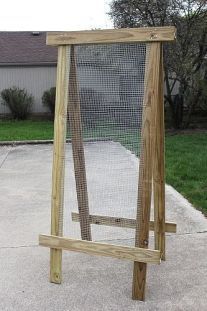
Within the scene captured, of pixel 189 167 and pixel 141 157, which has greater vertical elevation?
pixel 141 157

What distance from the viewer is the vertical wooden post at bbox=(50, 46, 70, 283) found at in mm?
3799

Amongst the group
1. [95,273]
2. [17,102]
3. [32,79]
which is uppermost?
[32,79]

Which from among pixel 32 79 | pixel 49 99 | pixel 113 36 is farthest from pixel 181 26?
pixel 113 36

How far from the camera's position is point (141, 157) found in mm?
3576

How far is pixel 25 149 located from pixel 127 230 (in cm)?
710

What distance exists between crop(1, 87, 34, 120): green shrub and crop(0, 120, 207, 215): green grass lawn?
3.40 meters

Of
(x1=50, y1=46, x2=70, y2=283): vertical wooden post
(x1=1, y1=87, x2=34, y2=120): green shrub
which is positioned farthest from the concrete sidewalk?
(x1=1, y1=87, x2=34, y2=120): green shrub

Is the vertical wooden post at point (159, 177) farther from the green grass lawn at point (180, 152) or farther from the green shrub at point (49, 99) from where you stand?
the green shrub at point (49, 99)

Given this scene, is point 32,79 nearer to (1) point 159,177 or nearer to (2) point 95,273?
(1) point 159,177

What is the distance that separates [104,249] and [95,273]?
0.34 meters

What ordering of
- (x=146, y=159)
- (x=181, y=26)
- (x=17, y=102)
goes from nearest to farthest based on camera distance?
1. (x=146, y=159)
2. (x=181, y=26)
3. (x=17, y=102)

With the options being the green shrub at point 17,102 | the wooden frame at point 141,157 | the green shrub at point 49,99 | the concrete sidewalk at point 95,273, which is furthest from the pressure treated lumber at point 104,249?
the green shrub at point 49,99

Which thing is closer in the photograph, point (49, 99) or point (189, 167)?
point (189, 167)

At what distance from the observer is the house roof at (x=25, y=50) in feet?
72.7
